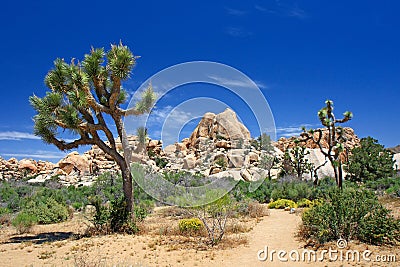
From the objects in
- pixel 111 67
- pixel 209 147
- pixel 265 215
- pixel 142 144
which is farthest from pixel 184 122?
pixel 209 147

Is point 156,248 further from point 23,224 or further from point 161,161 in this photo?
point 161,161

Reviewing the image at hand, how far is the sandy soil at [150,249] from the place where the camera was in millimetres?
7027

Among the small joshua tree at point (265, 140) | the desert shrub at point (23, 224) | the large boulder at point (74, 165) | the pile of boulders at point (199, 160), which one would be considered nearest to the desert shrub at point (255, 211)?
the small joshua tree at point (265, 140)

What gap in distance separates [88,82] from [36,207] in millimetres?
6764

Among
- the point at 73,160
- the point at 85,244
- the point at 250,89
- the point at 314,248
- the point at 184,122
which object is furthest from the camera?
the point at 73,160

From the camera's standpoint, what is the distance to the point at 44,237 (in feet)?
33.8

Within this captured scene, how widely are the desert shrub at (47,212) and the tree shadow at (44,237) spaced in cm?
291

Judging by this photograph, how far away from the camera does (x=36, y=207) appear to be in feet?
46.3

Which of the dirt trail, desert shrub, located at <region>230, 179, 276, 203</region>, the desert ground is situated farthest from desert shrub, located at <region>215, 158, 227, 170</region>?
the desert ground

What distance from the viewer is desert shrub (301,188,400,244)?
7617 mm

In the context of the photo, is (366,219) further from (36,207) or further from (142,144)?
(36,207)

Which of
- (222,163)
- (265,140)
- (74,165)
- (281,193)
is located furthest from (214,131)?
(265,140)

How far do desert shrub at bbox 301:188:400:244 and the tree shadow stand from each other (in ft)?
22.5

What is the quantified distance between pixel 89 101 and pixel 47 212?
619 cm
